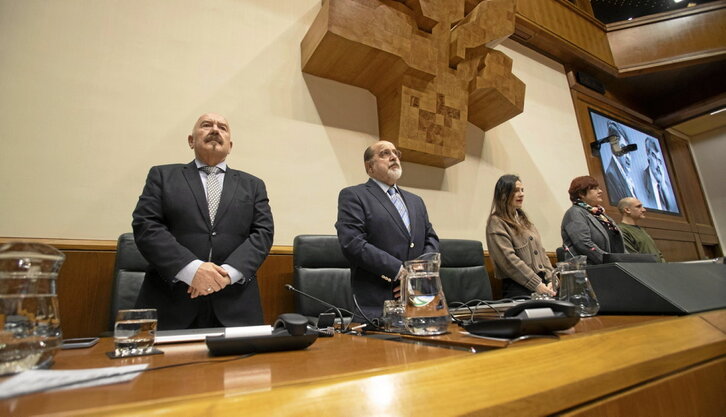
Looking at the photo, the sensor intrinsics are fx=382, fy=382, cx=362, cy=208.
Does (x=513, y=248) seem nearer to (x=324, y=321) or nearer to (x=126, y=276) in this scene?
(x=324, y=321)

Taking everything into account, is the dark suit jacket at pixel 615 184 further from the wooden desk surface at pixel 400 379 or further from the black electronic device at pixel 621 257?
the wooden desk surface at pixel 400 379

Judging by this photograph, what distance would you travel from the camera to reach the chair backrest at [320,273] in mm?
1798

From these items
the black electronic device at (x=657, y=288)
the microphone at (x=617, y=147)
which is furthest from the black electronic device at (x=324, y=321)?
the microphone at (x=617, y=147)

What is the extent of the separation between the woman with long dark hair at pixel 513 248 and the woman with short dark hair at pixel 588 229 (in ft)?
0.67

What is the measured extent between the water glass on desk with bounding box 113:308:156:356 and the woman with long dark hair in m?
1.91

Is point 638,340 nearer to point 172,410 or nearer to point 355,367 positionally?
point 355,367

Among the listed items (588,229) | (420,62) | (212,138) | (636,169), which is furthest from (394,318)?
(636,169)

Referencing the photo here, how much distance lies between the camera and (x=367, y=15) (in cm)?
216

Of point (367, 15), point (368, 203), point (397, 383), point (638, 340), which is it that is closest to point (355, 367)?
point (397, 383)

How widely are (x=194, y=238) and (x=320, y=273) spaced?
26.9 inches

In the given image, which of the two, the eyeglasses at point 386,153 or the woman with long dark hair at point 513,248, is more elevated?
the eyeglasses at point 386,153

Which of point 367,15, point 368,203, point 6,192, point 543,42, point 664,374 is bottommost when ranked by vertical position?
point 664,374

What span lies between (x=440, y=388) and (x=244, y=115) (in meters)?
2.14

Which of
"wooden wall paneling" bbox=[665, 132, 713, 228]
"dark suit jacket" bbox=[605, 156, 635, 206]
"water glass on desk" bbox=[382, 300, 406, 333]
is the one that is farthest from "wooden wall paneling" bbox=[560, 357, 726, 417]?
"wooden wall paneling" bbox=[665, 132, 713, 228]
